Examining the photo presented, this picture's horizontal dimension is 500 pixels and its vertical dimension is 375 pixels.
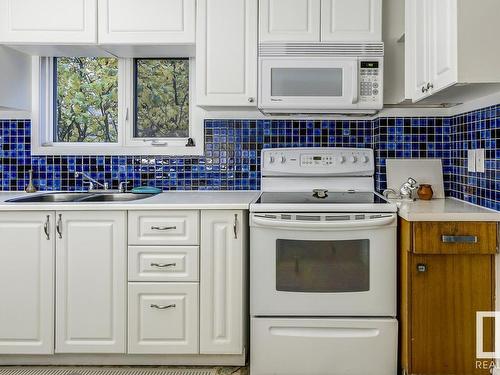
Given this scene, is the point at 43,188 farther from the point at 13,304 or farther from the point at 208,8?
the point at 208,8

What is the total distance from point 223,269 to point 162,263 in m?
0.29

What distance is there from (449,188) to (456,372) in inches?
42.1

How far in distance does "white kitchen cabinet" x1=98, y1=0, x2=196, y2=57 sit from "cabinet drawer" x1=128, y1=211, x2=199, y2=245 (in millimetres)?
947

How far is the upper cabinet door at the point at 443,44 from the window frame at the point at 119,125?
54.0 inches

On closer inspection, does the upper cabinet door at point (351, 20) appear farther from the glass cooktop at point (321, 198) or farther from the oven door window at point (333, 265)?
the oven door window at point (333, 265)

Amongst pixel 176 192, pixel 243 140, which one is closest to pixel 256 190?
pixel 243 140

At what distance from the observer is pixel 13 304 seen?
2223 mm

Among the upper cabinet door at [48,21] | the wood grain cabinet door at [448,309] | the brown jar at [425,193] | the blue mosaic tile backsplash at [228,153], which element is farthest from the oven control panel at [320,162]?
the upper cabinet door at [48,21]

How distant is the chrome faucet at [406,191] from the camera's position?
8.29 ft

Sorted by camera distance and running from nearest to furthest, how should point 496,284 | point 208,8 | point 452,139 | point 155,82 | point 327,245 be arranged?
point 496,284 < point 327,245 < point 208,8 < point 452,139 < point 155,82

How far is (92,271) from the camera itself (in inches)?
87.4

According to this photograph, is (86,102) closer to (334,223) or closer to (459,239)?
(334,223)

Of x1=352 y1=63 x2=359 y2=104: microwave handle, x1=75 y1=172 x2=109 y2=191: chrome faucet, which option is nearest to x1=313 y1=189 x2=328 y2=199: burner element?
x1=352 y1=63 x2=359 y2=104: microwave handle

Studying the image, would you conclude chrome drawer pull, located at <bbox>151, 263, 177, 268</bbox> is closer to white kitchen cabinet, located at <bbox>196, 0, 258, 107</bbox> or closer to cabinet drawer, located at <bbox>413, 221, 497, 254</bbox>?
white kitchen cabinet, located at <bbox>196, 0, 258, 107</bbox>
